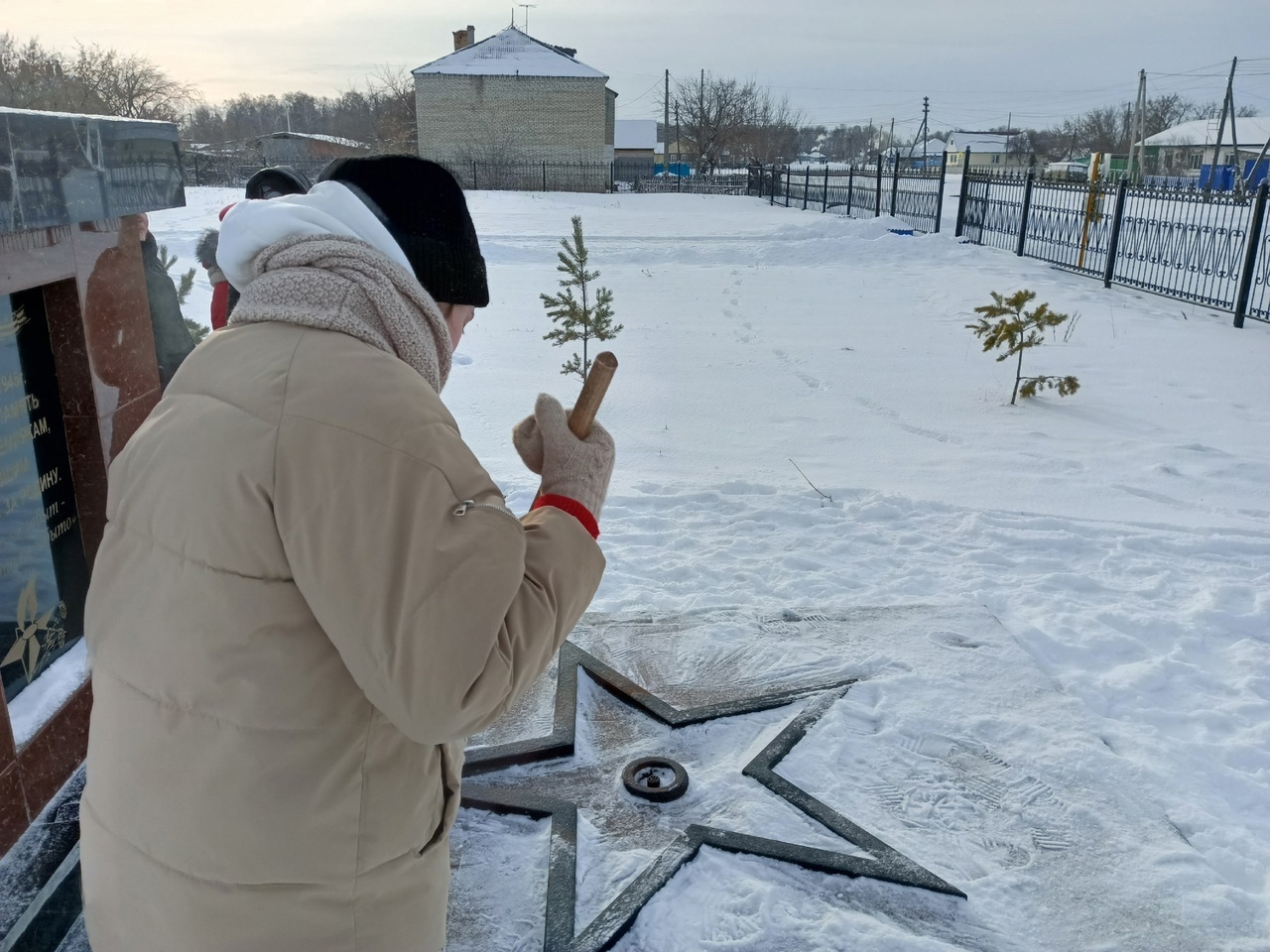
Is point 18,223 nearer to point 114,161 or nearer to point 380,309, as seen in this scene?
point 114,161

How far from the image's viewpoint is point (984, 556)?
3.86m

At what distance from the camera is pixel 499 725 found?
260cm

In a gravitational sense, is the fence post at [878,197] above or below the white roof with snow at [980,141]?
below

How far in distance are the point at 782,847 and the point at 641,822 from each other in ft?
1.10

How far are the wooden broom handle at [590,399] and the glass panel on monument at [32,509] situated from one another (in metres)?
1.56

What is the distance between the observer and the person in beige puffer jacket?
971 millimetres

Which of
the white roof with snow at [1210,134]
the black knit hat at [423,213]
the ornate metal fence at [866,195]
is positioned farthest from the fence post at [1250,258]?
the white roof with snow at [1210,134]

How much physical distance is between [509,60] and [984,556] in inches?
1705

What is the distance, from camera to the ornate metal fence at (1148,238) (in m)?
9.96

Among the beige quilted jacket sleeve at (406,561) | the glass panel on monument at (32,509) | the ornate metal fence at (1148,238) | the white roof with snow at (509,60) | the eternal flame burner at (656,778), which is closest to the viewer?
the beige quilted jacket sleeve at (406,561)

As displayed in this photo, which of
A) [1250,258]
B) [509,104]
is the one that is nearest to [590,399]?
[1250,258]

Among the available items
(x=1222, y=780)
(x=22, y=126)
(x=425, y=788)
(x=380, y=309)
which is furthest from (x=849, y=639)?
(x=22, y=126)

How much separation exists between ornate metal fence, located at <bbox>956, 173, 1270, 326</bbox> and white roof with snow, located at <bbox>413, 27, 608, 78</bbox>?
30.9 meters

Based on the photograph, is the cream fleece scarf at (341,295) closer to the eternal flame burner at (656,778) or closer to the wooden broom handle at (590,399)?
the wooden broom handle at (590,399)
